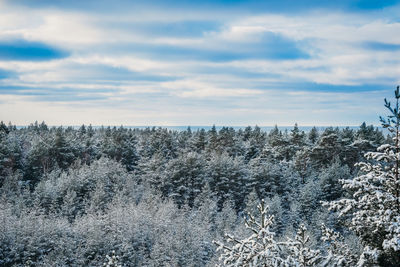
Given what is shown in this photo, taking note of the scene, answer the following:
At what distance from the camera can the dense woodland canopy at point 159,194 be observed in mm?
40375

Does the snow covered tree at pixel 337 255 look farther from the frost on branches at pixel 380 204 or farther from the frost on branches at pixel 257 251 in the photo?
the frost on branches at pixel 257 251

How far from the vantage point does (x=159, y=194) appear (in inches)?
2291

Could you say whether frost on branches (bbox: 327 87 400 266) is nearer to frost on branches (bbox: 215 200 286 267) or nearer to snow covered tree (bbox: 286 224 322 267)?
snow covered tree (bbox: 286 224 322 267)

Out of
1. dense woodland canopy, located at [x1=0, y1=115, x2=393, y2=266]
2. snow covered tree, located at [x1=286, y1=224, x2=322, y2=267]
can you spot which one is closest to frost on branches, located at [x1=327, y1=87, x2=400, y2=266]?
snow covered tree, located at [x1=286, y1=224, x2=322, y2=267]

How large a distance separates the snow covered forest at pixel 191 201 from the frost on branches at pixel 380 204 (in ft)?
0.10

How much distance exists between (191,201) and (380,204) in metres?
57.2

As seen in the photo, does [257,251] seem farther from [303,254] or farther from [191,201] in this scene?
[191,201]

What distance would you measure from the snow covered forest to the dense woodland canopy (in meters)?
0.20

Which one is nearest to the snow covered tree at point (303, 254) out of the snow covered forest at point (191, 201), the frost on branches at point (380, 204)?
the snow covered forest at point (191, 201)

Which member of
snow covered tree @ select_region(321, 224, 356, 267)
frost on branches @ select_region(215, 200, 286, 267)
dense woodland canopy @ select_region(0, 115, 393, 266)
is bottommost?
dense woodland canopy @ select_region(0, 115, 393, 266)

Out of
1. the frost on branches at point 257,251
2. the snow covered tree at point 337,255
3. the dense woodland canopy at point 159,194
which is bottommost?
the dense woodland canopy at point 159,194

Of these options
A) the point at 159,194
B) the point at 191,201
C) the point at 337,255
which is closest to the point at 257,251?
the point at 337,255

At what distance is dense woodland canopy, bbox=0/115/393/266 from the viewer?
4038cm

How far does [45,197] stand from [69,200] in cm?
487
